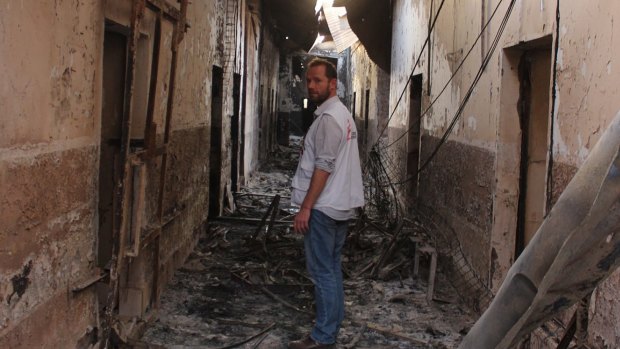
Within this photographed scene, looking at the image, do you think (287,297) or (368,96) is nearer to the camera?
(287,297)

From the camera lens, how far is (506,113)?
17.1 feet

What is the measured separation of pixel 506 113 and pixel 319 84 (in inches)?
71.3

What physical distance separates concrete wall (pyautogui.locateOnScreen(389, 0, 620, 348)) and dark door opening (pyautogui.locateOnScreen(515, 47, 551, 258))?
12mm

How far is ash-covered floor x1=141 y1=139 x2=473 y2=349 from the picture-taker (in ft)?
16.2

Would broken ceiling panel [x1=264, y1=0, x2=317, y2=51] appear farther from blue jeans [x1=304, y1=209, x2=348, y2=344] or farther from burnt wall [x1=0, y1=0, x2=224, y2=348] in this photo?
burnt wall [x1=0, y1=0, x2=224, y2=348]

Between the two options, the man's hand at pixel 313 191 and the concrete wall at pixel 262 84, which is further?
the concrete wall at pixel 262 84

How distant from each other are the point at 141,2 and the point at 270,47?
701 inches

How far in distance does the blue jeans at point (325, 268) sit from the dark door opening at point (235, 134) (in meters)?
7.51

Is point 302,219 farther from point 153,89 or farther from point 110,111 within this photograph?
point 110,111

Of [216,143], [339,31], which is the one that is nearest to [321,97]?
[216,143]

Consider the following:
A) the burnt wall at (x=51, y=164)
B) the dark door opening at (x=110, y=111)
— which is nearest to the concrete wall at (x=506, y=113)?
the burnt wall at (x=51, y=164)

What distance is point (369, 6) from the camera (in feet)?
44.0

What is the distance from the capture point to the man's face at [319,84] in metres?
4.45

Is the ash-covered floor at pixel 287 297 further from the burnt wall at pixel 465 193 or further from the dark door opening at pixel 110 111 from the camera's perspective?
the dark door opening at pixel 110 111
